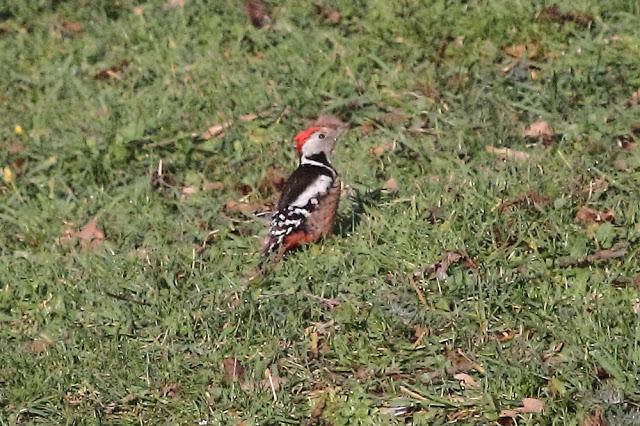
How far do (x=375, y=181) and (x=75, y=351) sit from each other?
227 centimetres

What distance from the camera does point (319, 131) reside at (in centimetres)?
815

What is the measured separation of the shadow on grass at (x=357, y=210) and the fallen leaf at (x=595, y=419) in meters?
2.24

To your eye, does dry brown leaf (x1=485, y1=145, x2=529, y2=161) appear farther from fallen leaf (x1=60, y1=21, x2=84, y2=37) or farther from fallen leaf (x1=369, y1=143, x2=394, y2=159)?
fallen leaf (x1=60, y1=21, x2=84, y2=37)

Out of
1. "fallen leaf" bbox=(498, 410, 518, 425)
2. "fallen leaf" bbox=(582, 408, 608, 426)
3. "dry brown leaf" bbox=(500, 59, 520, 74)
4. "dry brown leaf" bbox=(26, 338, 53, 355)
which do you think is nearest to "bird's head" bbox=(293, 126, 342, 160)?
"dry brown leaf" bbox=(500, 59, 520, 74)

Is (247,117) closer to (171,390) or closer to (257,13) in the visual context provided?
(257,13)

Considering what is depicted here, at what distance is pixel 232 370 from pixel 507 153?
2606mm


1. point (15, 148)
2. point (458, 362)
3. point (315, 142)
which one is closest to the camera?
point (458, 362)

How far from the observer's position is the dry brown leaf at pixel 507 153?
8250 millimetres

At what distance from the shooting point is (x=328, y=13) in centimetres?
1020

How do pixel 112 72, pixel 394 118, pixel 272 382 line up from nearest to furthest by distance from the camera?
pixel 272 382 → pixel 394 118 → pixel 112 72

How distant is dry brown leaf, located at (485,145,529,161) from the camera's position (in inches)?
325

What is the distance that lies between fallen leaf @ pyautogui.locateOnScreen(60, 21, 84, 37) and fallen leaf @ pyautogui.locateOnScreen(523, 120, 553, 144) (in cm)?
416

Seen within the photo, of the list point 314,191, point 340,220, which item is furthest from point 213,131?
point 314,191

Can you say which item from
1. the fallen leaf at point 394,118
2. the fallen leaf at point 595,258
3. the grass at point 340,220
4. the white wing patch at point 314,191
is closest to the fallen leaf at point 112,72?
the grass at point 340,220
